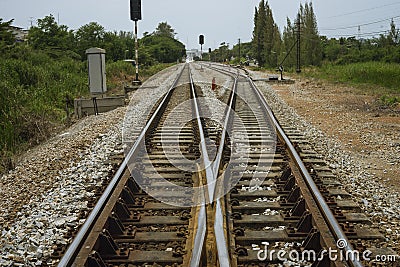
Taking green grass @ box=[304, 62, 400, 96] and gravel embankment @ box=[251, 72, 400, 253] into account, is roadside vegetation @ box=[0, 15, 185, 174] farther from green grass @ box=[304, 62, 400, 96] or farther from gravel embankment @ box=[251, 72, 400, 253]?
green grass @ box=[304, 62, 400, 96]

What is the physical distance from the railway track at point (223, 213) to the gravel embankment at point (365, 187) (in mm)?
142

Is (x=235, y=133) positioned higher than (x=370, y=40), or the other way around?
(x=370, y=40)

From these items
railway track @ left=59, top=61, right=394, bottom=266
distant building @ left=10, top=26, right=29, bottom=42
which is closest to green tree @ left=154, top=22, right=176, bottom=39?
distant building @ left=10, top=26, right=29, bottom=42

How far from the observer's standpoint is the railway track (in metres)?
3.60

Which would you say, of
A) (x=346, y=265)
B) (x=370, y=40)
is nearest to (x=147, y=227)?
(x=346, y=265)

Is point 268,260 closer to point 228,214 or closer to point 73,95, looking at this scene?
point 228,214

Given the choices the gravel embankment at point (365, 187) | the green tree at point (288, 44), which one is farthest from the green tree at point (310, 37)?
the gravel embankment at point (365, 187)

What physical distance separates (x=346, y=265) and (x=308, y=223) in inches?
33.1

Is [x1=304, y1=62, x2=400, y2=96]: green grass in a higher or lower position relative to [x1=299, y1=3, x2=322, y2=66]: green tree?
lower

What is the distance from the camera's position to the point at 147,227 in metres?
4.31

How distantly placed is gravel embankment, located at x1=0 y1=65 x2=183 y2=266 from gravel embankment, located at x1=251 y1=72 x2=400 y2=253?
274cm

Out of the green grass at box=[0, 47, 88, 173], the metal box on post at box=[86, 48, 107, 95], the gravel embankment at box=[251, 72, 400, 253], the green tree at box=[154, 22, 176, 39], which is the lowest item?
the gravel embankment at box=[251, 72, 400, 253]

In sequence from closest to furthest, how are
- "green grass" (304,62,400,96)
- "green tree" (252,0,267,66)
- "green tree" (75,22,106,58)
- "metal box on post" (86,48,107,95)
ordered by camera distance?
"metal box on post" (86,48,107,95) < "green grass" (304,62,400,96) < "green tree" (75,22,106,58) < "green tree" (252,0,267,66)

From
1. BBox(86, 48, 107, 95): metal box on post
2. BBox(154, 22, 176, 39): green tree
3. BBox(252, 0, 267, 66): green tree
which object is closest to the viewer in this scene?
BBox(86, 48, 107, 95): metal box on post
